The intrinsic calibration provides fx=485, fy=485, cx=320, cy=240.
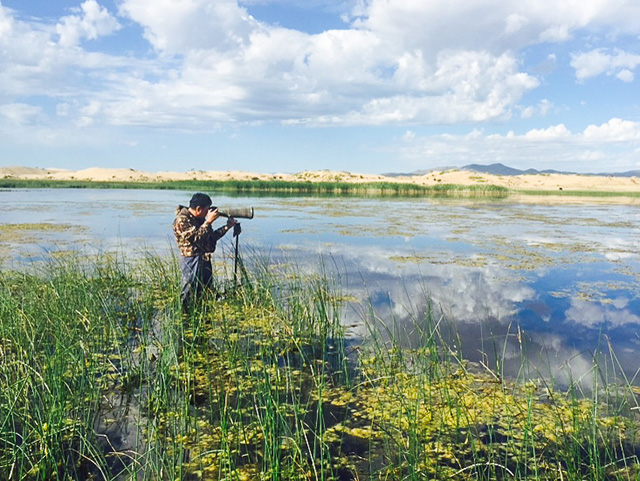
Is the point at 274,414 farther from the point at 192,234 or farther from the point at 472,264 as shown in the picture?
the point at 472,264

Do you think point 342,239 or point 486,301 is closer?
point 486,301

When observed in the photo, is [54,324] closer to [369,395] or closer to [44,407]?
[44,407]

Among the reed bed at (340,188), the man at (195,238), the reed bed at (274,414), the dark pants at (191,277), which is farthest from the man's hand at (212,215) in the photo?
the reed bed at (340,188)

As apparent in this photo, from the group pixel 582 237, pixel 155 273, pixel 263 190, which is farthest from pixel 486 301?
pixel 263 190

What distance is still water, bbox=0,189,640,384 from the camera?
5.52 m

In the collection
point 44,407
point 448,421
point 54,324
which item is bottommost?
point 448,421

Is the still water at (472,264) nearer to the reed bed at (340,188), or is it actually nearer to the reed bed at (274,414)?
the reed bed at (274,414)

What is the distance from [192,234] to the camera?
529cm

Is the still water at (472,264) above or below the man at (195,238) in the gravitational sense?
below

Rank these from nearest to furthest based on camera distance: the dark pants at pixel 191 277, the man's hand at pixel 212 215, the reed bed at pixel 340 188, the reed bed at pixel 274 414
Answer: the reed bed at pixel 274 414 → the man's hand at pixel 212 215 → the dark pants at pixel 191 277 → the reed bed at pixel 340 188

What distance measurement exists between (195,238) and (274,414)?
2.65 m

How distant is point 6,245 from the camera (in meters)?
10.6

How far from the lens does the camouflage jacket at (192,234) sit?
17.4 feet

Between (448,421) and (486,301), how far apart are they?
388cm
